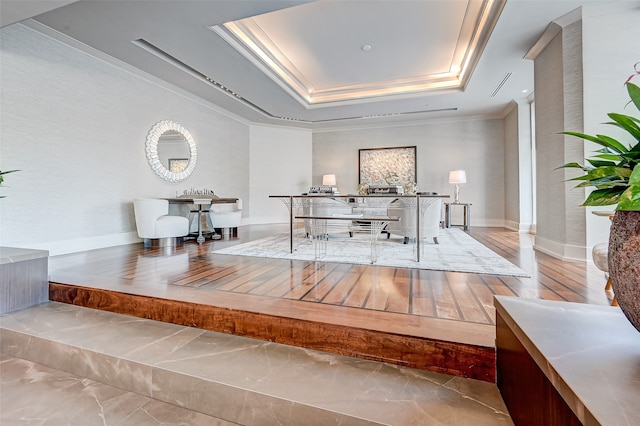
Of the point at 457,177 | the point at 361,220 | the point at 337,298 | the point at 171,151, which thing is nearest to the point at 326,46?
the point at 361,220

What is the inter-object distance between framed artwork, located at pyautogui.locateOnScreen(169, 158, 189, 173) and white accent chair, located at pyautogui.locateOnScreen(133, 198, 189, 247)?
1.26 meters

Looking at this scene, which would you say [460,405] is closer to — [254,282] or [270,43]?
[254,282]

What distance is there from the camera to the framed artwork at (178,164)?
532 centimetres

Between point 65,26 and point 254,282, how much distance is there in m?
3.86

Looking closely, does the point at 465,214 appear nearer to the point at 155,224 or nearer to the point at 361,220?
the point at 361,220

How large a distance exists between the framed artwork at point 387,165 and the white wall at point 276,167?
5.55 feet

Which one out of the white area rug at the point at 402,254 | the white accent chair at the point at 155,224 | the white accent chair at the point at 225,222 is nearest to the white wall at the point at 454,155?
the white area rug at the point at 402,254

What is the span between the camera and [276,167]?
806cm

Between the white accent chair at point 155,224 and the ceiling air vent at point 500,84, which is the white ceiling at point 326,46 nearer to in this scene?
the ceiling air vent at point 500,84

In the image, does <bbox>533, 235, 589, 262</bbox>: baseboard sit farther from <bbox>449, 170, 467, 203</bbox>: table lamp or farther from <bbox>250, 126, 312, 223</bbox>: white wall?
<bbox>250, 126, 312, 223</bbox>: white wall

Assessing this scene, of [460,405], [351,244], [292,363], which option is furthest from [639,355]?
[351,244]

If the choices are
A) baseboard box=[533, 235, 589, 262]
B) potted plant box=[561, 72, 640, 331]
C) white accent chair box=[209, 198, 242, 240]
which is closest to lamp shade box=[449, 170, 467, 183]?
baseboard box=[533, 235, 589, 262]

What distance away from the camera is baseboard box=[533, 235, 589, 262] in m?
3.02

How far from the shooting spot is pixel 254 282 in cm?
235
